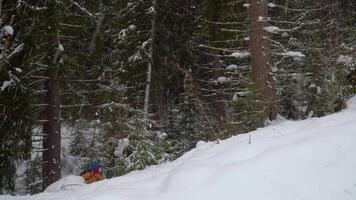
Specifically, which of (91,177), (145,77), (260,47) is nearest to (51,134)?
(91,177)

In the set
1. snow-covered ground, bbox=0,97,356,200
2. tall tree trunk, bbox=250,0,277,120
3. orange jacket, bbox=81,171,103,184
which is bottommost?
orange jacket, bbox=81,171,103,184

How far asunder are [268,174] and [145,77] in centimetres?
1219

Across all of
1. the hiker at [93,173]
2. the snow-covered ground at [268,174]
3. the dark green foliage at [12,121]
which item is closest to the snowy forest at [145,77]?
the dark green foliage at [12,121]

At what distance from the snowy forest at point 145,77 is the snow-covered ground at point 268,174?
217 cm

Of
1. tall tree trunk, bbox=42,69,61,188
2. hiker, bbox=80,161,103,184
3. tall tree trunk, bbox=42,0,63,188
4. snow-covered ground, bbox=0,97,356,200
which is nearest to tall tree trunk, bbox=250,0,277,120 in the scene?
hiker, bbox=80,161,103,184

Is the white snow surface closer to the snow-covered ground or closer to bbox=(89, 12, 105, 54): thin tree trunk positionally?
the snow-covered ground

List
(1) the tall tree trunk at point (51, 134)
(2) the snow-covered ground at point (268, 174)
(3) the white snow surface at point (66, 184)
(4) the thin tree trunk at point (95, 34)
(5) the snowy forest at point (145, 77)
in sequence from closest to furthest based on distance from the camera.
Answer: (2) the snow-covered ground at point (268, 174), (3) the white snow surface at point (66, 184), (5) the snowy forest at point (145, 77), (1) the tall tree trunk at point (51, 134), (4) the thin tree trunk at point (95, 34)

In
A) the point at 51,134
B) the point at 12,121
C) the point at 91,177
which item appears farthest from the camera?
the point at 51,134

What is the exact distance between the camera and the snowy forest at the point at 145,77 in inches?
423

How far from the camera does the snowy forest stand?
10.7 m

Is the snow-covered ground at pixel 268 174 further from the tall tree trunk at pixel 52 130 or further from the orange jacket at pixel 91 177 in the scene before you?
the tall tree trunk at pixel 52 130

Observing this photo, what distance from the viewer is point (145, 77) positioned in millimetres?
16797

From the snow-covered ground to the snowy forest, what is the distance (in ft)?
7.13

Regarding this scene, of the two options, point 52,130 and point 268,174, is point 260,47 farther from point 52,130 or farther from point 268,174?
point 268,174
